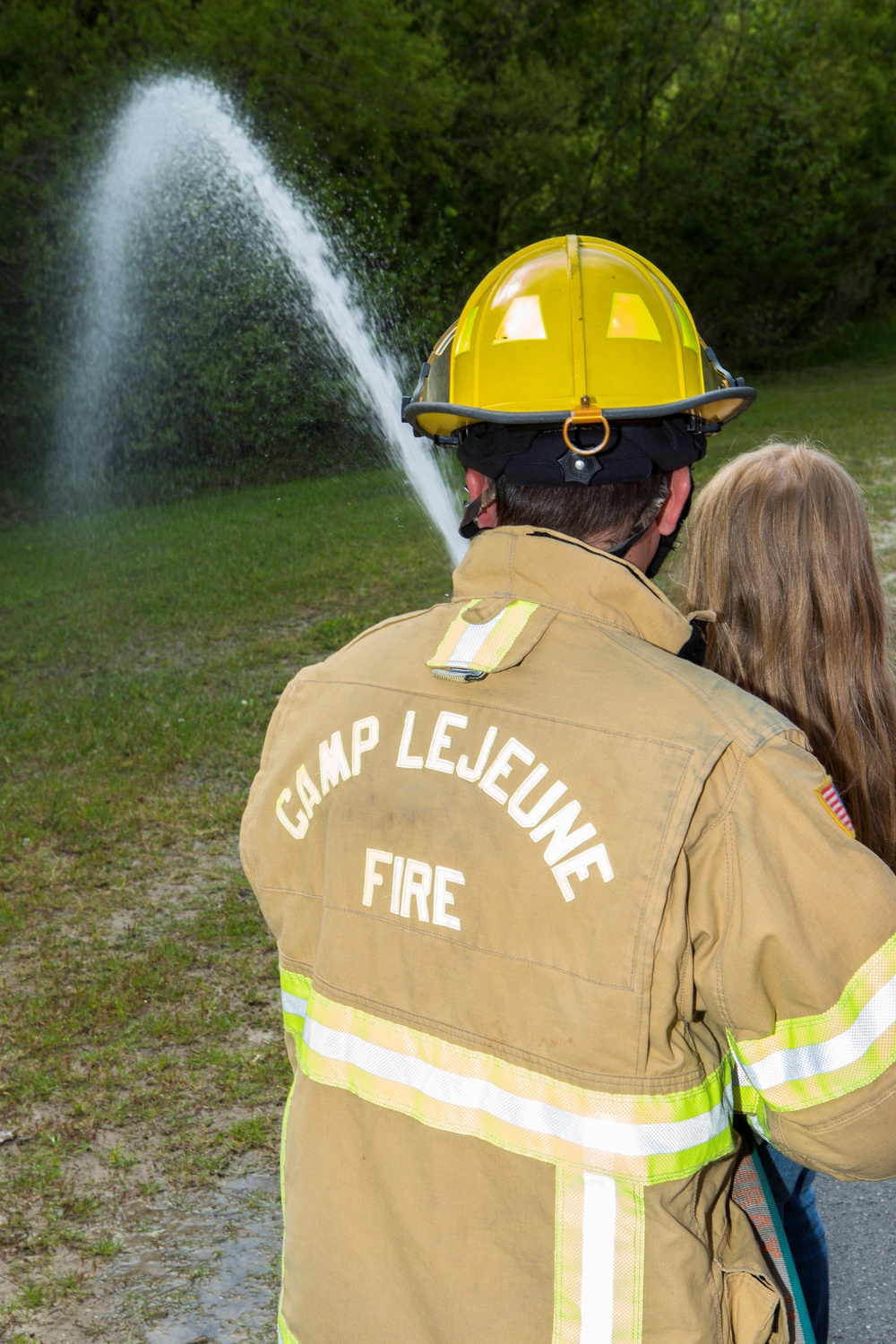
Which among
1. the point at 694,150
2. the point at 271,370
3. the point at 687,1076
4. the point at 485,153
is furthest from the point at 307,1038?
the point at 694,150

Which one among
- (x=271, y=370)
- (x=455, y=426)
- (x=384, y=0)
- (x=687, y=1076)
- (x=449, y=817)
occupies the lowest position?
(x=687, y=1076)

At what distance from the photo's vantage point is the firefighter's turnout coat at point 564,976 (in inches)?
45.3

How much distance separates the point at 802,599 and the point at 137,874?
3218 millimetres

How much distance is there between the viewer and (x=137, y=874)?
4.90 metres

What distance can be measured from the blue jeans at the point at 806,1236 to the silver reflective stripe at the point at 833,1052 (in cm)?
76

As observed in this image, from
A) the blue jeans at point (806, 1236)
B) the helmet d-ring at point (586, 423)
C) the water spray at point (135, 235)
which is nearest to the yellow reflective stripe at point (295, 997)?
the helmet d-ring at point (586, 423)

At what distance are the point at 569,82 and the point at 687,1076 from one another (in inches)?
931

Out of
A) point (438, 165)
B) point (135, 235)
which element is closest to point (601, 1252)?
point (135, 235)

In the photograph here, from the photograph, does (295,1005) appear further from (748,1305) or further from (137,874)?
(137,874)

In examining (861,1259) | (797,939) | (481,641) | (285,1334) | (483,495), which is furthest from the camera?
(861,1259)

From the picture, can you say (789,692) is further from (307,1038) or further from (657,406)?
(307,1038)

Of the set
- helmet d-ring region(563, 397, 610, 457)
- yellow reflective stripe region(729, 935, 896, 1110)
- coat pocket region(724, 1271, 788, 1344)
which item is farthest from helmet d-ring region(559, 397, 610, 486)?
coat pocket region(724, 1271, 788, 1344)

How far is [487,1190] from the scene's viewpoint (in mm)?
1229

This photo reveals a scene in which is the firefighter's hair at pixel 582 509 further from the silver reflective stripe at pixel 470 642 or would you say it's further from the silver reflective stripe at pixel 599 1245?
the silver reflective stripe at pixel 599 1245
